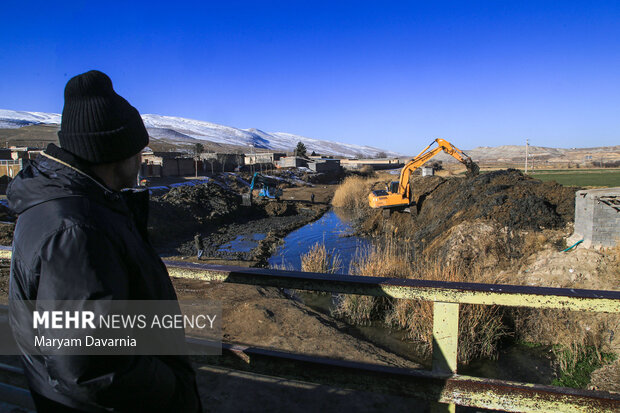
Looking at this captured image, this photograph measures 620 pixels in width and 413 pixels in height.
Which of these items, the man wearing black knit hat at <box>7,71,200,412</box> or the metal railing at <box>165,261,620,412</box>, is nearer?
the man wearing black knit hat at <box>7,71,200,412</box>

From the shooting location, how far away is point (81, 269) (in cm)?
101

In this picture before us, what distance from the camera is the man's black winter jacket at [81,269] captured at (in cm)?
102

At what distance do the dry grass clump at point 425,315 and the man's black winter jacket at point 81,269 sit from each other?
5.23 meters

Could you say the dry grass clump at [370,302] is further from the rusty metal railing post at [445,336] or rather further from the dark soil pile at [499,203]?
the dark soil pile at [499,203]

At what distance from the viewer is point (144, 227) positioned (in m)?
1.44

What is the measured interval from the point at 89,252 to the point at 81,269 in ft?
0.15

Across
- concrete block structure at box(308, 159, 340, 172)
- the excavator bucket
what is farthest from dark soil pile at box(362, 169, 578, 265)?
concrete block structure at box(308, 159, 340, 172)

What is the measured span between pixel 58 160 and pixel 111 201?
0.62ft

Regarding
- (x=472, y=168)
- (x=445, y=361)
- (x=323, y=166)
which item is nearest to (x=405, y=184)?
(x=472, y=168)

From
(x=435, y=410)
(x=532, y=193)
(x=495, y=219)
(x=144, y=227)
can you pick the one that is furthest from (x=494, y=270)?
(x=144, y=227)

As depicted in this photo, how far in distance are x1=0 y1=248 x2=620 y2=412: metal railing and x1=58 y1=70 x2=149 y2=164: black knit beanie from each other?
1016mm

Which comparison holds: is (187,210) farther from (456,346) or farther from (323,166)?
(323,166)

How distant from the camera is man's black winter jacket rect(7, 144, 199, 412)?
3.34 feet

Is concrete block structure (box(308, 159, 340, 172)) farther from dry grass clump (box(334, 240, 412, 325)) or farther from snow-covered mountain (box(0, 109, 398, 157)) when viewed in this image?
snow-covered mountain (box(0, 109, 398, 157))
